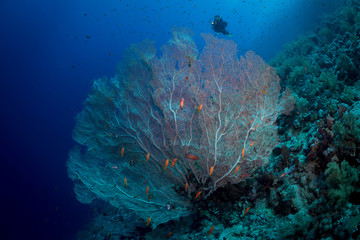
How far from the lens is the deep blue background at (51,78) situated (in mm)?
24453

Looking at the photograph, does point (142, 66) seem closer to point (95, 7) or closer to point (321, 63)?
point (321, 63)

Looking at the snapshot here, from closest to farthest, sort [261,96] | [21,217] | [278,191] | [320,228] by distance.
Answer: [320,228], [278,191], [261,96], [21,217]

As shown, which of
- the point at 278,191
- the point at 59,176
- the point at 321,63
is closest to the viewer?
the point at 278,191

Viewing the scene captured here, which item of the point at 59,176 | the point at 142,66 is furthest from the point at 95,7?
the point at 142,66

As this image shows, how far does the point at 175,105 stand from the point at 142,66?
245cm

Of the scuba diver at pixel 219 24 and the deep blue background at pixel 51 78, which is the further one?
the deep blue background at pixel 51 78

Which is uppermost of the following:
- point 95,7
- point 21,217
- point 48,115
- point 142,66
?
point 95,7

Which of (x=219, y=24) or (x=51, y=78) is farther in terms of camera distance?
(x=51, y=78)

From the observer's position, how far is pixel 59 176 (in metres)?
33.0

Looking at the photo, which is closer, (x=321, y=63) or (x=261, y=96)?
(x=261, y=96)

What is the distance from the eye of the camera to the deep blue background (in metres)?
24.5

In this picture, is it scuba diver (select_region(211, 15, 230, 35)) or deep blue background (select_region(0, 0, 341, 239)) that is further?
deep blue background (select_region(0, 0, 341, 239))

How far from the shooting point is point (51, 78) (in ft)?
183

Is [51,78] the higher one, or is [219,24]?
[51,78]
